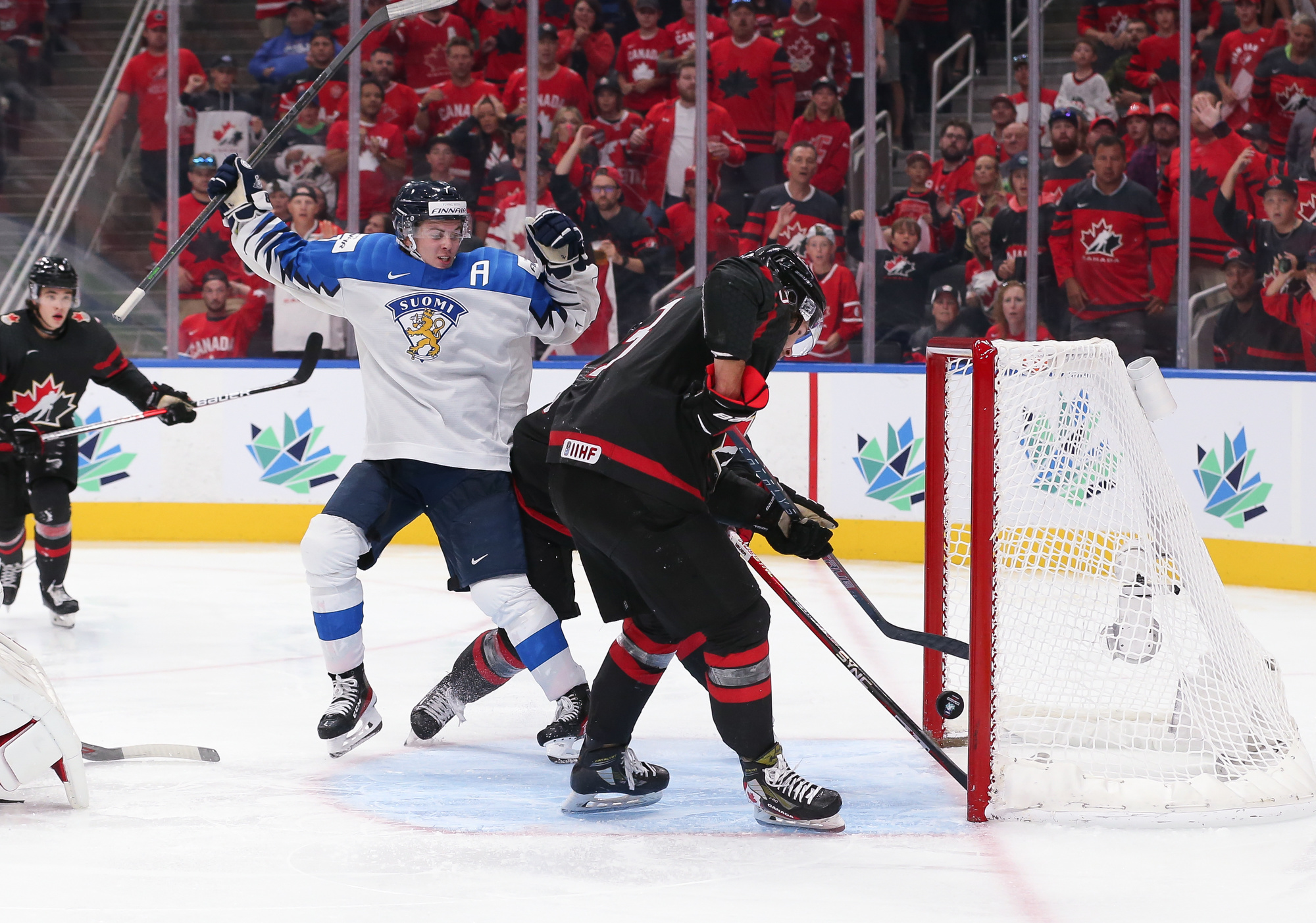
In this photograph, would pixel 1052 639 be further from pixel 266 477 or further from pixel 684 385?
pixel 266 477

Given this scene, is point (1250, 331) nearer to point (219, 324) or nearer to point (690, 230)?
point (690, 230)

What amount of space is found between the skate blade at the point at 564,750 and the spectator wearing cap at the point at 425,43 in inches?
169

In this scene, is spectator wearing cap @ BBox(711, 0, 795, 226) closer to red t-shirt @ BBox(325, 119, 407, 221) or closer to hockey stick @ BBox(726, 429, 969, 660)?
red t-shirt @ BBox(325, 119, 407, 221)

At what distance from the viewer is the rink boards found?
17.2 ft

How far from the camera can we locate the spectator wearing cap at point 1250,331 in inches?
210

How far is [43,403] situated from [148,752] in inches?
77.1

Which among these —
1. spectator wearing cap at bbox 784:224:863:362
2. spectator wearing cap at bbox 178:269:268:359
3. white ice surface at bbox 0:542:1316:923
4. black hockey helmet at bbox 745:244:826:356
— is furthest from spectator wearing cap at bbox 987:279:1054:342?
black hockey helmet at bbox 745:244:826:356

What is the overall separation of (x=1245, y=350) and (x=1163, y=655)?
3.01 meters

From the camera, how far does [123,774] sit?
2824mm

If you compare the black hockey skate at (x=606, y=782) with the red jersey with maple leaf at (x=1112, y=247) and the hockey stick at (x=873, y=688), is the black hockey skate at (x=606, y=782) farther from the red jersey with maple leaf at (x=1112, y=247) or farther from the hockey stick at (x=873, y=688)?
the red jersey with maple leaf at (x=1112, y=247)

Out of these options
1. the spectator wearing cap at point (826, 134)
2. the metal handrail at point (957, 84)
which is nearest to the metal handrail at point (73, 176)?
the spectator wearing cap at point (826, 134)

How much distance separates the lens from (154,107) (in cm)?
659

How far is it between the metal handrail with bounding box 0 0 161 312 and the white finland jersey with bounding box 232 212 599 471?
4.09m

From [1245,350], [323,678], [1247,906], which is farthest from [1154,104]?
[1247,906]
